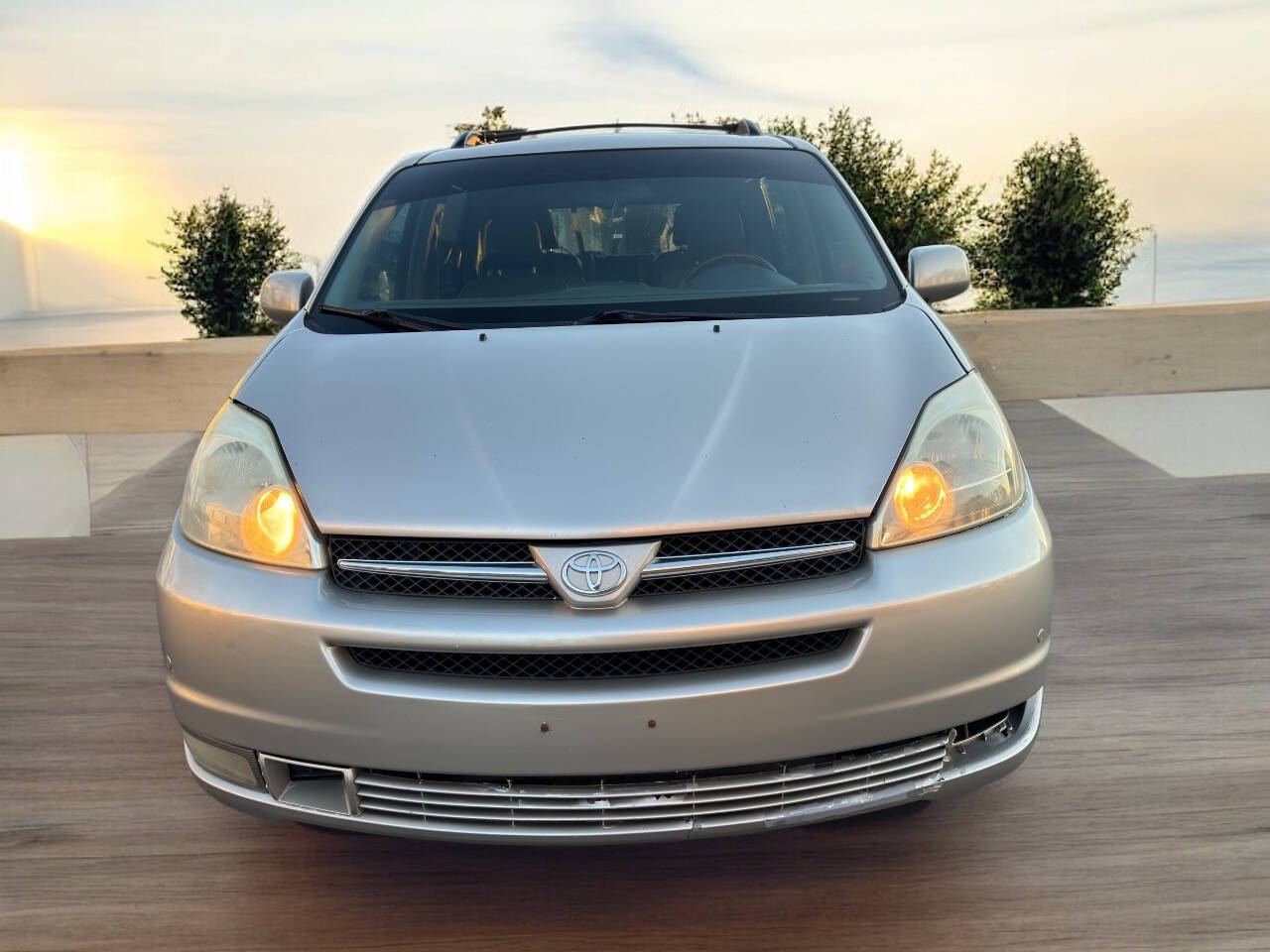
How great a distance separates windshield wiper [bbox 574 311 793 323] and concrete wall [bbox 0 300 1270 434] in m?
3.52

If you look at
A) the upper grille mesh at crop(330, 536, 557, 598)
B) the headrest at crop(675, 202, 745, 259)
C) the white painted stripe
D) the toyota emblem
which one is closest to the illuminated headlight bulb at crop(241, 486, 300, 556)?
the upper grille mesh at crop(330, 536, 557, 598)

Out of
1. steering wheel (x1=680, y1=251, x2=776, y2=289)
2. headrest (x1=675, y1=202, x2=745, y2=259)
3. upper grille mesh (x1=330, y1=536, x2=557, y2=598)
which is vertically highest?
headrest (x1=675, y1=202, x2=745, y2=259)

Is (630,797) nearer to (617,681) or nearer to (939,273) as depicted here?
(617,681)

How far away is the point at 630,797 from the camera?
7.10ft

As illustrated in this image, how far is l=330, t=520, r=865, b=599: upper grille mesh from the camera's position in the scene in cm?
218

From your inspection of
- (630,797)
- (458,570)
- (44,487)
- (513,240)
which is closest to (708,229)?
(513,240)

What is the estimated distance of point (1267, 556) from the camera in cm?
502

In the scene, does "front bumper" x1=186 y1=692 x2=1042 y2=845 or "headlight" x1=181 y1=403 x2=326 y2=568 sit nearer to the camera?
"front bumper" x1=186 y1=692 x2=1042 y2=845

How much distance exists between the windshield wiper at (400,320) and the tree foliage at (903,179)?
1037 inches

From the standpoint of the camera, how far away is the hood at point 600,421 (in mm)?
2223

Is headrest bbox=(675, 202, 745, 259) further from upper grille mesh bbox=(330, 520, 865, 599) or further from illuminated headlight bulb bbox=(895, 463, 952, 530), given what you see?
upper grille mesh bbox=(330, 520, 865, 599)

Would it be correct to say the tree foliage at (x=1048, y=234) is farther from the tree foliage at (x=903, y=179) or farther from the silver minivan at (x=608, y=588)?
the silver minivan at (x=608, y=588)

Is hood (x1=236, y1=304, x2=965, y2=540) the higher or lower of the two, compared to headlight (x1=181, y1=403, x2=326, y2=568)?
higher

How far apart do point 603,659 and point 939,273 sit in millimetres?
1796
